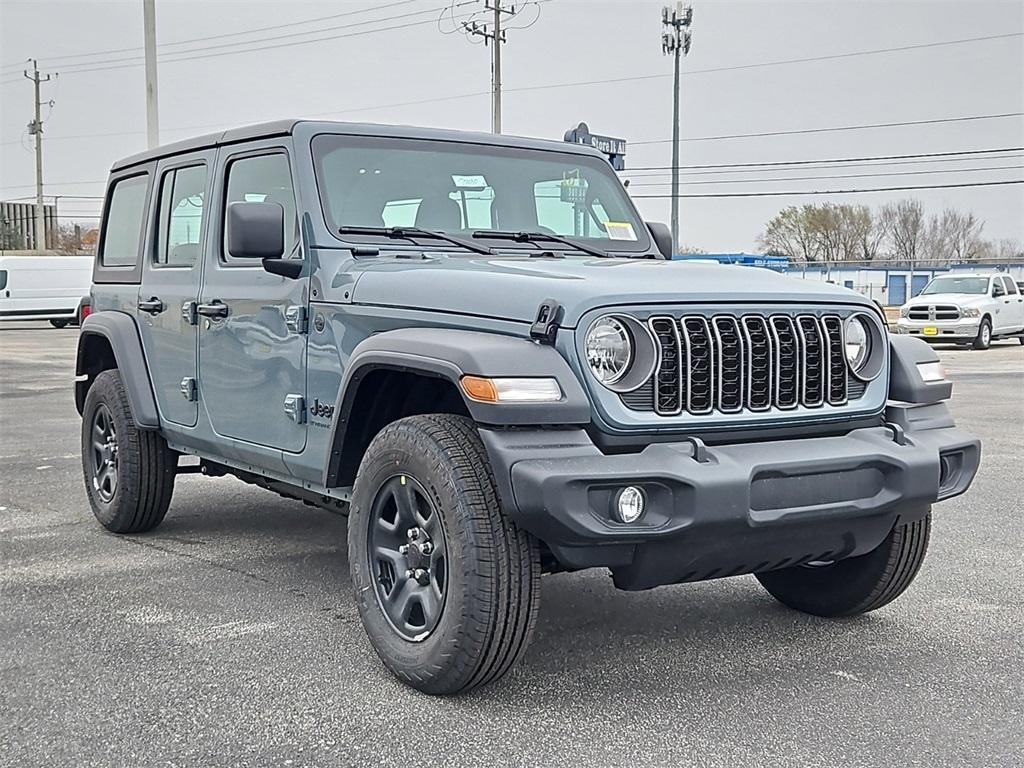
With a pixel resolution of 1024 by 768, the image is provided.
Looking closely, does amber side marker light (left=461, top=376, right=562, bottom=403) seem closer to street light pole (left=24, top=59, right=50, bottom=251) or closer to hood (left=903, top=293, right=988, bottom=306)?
hood (left=903, top=293, right=988, bottom=306)

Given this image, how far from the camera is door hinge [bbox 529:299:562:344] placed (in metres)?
3.92

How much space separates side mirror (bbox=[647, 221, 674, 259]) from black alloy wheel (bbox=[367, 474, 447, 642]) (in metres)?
2.16

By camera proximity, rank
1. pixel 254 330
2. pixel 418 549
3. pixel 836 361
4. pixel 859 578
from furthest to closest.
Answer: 1. pixel 254 330
2. pixel 859 578
3. pixel 836 361
4. pixel 418 549

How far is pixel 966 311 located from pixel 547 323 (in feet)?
75.3

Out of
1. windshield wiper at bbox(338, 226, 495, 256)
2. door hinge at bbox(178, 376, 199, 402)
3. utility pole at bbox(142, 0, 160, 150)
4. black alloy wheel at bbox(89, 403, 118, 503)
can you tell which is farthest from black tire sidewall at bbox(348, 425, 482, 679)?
utility pole at bbox(142, 0, 160, 150)

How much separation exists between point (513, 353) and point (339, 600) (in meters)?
1.96

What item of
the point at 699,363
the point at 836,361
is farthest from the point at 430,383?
the point at 836,361

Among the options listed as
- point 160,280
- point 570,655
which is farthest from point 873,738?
point 160,280

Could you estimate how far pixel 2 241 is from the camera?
82125 millimetres

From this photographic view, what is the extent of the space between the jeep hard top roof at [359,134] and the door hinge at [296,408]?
1.16 meters

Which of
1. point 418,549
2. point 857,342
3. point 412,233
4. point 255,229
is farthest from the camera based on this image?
point 412,233

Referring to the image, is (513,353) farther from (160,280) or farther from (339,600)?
(160,280)

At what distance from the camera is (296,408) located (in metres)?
5.00

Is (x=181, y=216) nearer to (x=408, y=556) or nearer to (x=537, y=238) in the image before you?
(x=537, y=238)
